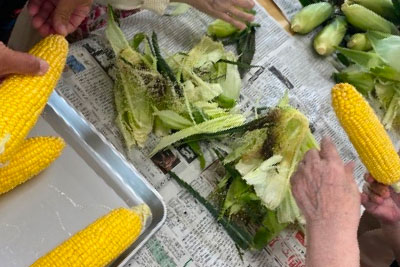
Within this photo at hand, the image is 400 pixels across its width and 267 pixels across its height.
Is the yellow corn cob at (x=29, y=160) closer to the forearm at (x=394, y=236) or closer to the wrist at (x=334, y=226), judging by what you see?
the wrist at (x=334, y=226)

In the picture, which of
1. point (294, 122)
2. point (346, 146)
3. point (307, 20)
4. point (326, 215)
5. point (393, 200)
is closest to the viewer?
point (326, 215)

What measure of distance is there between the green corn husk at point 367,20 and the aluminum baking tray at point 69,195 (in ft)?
3.24

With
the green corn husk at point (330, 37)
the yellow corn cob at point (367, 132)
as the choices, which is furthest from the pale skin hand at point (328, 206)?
the green corn husk at point (330, 37)

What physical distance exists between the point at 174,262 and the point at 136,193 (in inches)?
7.1

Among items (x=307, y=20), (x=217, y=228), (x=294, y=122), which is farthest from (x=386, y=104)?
(x=217, y=228)

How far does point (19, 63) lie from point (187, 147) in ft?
1.78

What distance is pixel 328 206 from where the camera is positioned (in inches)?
35.6

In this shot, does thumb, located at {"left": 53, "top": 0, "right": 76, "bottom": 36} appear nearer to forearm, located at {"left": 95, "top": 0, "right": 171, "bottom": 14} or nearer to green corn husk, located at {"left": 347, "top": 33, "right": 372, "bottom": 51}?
forearm, located at {"left": 95, "top": 0, "right": 171, "bottom": 14}

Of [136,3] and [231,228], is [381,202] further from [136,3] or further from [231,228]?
[136,3]

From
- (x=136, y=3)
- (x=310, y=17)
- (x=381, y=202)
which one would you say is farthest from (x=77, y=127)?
(x=310, y=17)

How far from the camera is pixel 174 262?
1165mm

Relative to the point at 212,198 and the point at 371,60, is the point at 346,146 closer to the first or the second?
the point at 371,60

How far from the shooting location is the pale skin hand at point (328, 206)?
0.87 metres

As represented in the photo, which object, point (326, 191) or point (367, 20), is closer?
point (326, 191)
